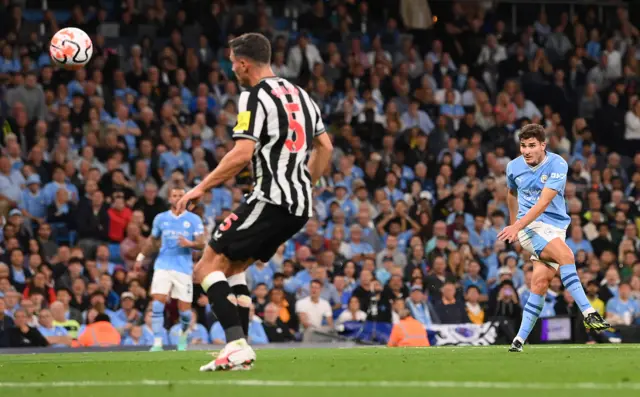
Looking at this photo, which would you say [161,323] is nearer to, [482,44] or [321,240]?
[321,240]

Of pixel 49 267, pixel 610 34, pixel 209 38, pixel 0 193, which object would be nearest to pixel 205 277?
pixel 49 267

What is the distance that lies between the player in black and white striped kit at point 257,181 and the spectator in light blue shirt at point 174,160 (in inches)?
490

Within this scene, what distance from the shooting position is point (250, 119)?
8.98 metres

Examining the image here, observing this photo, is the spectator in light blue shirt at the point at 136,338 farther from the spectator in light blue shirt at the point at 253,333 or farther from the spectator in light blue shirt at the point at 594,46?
the spectator in light blue shirt at the point at 594,46

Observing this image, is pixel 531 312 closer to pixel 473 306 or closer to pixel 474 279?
pixel 473 306

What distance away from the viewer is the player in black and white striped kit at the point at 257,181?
29.0 ft

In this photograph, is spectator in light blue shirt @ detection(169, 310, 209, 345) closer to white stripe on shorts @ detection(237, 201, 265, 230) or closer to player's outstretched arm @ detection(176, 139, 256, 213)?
white stripe on shorts @ detection(237, 201, 265, 230)

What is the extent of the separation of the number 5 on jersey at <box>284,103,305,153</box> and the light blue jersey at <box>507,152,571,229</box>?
3623mm

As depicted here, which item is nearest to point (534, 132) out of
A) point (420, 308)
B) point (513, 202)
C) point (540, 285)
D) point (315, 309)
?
point (513, 202)

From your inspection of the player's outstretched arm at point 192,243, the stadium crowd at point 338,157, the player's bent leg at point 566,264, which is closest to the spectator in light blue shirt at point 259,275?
the stadium crowd at point 338,157

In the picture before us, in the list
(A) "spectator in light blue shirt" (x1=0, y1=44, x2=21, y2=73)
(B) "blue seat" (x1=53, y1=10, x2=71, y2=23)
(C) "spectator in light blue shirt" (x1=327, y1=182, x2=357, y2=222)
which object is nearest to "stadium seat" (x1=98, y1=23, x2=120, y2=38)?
(B) "blue seat" (x1=53, y1=10, x2=71, y2=23)

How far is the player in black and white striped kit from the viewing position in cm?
883

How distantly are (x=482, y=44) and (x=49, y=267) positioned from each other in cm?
1335

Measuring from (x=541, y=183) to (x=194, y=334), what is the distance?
8202 millimetres
